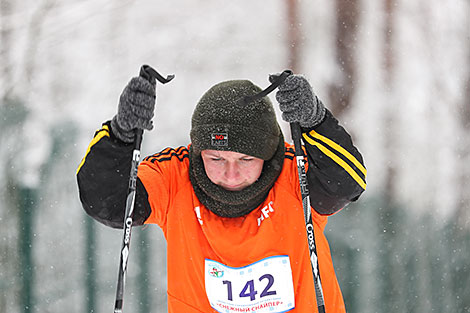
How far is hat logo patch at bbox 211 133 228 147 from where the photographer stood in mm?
1255

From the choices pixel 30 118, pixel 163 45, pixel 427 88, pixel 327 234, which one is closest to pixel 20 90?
pixel 30 118

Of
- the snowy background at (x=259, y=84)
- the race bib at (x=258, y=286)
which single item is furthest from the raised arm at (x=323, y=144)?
the snowy background at (x=259, y=84)

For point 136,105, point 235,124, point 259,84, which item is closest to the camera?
point 136,105

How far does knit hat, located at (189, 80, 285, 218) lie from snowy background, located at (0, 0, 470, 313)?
3.33 feet

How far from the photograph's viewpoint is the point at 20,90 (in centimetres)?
229

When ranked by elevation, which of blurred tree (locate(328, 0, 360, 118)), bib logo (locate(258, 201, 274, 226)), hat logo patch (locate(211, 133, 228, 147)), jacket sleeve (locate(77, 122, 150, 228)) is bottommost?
bib logo (locate(258, 201, 274, 226))

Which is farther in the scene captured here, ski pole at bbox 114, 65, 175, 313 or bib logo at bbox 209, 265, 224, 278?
bib logo at bbox 209, 265, 224, 278

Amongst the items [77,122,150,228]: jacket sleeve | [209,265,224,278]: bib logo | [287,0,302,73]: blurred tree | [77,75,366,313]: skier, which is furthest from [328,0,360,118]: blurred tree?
[77,122,150,228]: jacket sleeve

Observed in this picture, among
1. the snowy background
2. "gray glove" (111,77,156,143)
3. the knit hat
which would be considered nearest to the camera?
"gray glove" (111,77,156,143)

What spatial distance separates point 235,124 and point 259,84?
1115 mm

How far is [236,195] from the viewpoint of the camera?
1286 mm

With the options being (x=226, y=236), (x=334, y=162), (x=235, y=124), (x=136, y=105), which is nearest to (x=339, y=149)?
(x=334, y=162)

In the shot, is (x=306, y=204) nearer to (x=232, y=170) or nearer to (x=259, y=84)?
(x=232, y=170)

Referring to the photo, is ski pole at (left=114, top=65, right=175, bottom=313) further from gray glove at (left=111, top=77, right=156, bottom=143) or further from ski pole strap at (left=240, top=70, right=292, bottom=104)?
ski pole strap at (left=240, top=70, right=292, bottom=104)
